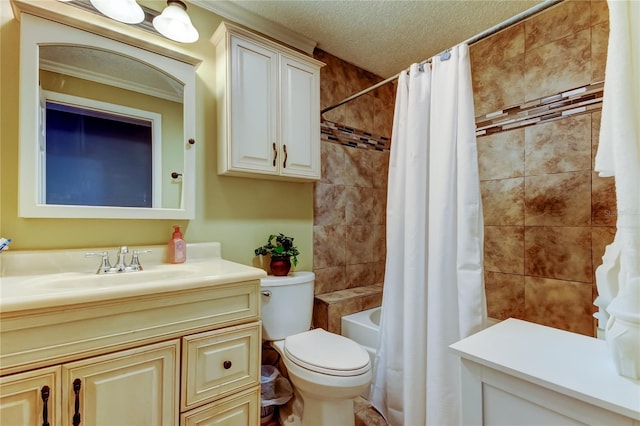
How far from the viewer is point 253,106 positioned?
1.63 m

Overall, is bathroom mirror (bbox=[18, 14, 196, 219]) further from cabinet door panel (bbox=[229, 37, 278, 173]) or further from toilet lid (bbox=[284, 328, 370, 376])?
toilet lid (bbox=[284, 328, 370, 376])

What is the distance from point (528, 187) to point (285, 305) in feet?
5.30

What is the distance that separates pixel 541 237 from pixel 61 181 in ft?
8.08

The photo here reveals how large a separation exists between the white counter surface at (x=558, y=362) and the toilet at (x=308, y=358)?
0.59m

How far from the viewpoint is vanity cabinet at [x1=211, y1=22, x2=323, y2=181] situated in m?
1.56

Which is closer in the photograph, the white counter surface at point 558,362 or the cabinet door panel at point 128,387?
the white counter surface at point 558,362

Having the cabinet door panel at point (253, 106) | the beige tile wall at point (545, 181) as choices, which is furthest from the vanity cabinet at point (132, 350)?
the beige tile wall at point (545, 181)

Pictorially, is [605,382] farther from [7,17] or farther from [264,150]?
[7,17]

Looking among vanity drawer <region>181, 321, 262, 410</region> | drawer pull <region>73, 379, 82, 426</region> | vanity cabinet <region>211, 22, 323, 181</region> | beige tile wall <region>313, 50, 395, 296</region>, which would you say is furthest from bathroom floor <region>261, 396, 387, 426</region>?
vanity cabinet <region>211, 22, 323, 181</region>

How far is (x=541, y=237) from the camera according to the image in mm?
1741

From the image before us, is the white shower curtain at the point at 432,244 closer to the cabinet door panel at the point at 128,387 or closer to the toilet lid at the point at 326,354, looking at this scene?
the toilet lid at the point at 326,354

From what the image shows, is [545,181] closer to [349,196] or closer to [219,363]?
[349,196]

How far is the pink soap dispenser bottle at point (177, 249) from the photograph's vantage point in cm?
142

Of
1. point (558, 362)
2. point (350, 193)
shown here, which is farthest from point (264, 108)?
point (558, 362)
